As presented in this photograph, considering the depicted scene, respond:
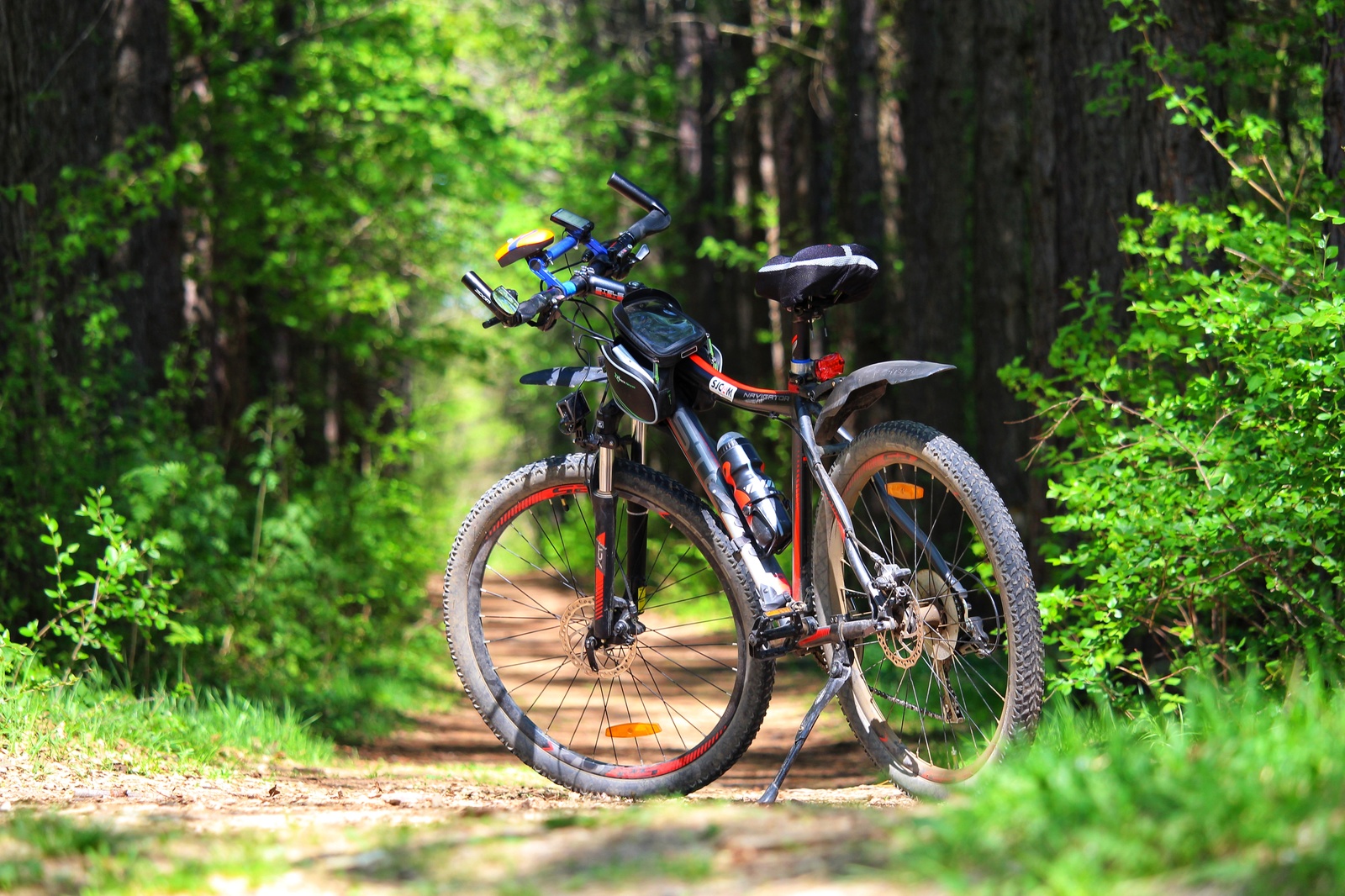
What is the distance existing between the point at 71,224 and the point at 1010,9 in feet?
22.4

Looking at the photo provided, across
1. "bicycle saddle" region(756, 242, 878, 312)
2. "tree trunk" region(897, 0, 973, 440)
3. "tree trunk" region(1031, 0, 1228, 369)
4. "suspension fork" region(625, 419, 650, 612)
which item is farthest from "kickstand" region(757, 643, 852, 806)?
"tree trunk" region(897, 0, 973, 440)

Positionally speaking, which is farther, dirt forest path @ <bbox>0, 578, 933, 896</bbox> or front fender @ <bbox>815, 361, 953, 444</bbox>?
front fender @ <bbox>815, 361, 953, 444</bbox>

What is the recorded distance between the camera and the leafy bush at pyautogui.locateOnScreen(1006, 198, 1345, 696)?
12.9 ft

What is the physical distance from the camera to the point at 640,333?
164 inches

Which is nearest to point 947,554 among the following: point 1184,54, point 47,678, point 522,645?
point 1184,54

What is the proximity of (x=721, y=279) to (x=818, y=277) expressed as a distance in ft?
52.6

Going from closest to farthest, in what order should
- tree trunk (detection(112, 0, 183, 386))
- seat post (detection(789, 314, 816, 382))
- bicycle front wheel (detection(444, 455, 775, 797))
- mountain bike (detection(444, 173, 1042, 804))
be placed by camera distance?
mountain bike (detection(444, 173, 1042, 804)), seat post (detection(789, 314, 816, 382)), bicycle front wheel (detection(444, 455, 775, 797)), tree trunk (detection(112, 0, 183, 386))

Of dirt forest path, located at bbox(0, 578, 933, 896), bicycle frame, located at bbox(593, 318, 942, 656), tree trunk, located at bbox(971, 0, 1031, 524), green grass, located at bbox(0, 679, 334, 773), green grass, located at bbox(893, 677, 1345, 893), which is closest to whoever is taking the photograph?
green grass, located at bbox(893, 677, 1345, 893)

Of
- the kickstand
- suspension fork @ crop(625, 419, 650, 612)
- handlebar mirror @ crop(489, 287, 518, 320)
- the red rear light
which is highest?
handlebar mirror @ crop(489, 287, 518, 320)

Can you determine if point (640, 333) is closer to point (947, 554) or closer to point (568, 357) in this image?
point (947, 554)

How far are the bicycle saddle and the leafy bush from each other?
1.14m

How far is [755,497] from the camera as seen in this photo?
13.0 feet

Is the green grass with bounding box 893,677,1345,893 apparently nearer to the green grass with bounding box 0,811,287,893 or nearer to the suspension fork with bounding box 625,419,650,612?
the green grass with bounding box 0,811,287,893

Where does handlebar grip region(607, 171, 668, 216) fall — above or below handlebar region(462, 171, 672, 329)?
above
